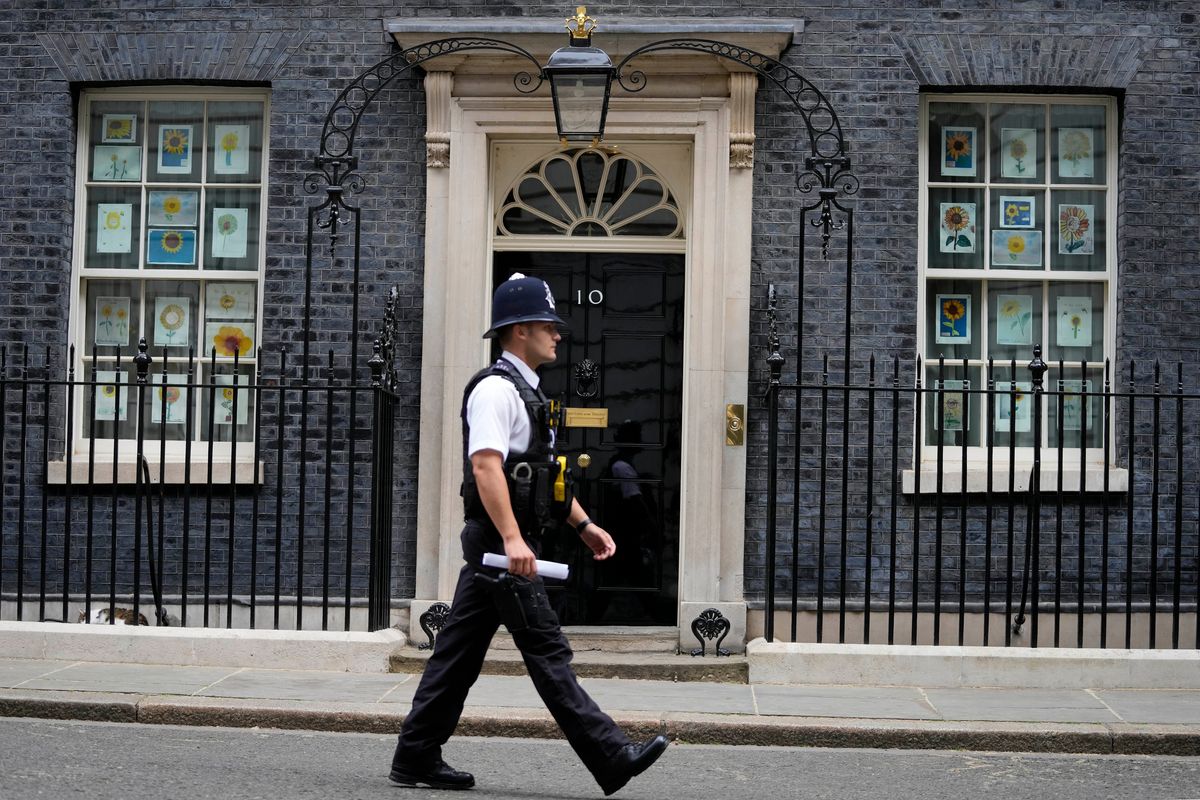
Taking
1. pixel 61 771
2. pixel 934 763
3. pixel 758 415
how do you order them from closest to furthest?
pixel 61 771 < pixel 934 763 < pixel 758 415

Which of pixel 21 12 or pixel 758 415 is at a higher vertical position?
pixel 21 12

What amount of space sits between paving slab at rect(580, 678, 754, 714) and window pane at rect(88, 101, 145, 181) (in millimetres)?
4567

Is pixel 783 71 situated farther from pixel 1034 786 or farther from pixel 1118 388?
pixel 1034 786

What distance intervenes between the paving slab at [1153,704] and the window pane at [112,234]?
652cm

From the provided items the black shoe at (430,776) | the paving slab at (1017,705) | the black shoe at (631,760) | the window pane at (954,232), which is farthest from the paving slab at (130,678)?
the window pane at (954,232)

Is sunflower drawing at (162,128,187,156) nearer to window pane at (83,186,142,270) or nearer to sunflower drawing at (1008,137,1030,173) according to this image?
window pane at (83,186,142,270)

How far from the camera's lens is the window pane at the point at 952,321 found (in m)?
9.90

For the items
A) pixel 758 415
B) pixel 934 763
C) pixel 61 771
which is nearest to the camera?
pixel 61 771

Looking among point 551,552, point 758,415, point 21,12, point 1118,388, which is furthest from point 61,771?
point 1118,388

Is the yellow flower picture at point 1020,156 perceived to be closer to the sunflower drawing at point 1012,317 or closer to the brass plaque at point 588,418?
the sunflower drawing at point 1012,317

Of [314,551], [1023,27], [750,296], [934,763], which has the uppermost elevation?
[1023,27]

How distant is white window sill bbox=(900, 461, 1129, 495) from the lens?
9477 mm

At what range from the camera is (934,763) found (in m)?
6.74

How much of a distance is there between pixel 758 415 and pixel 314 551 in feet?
9.53
